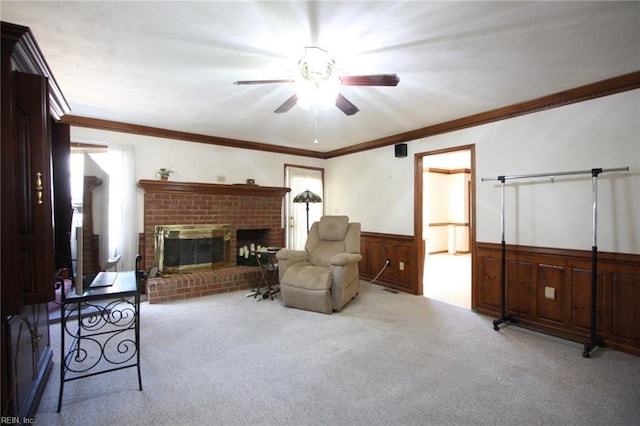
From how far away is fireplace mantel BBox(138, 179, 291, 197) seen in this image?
164 inches

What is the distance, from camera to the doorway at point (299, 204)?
5.72 metres

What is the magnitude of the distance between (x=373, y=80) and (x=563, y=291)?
2.80 metres

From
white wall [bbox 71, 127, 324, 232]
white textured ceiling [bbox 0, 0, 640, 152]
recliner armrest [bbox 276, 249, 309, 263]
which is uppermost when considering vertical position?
white textured ceiling [bbox 0, 0, 640, 152]

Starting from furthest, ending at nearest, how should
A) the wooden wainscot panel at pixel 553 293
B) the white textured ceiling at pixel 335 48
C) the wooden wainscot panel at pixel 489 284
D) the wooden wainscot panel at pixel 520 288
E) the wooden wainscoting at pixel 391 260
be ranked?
the wooden wainscoting at pixel 391 260
the wooden wainscot panel at pixel 489 284
the wooden wainscot panel at pixel 520 288
the wooden wainscot panel at pixel 553 293
the white textured ceiling at pixel 335 48

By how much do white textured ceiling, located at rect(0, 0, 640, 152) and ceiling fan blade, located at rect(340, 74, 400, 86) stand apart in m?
0.25

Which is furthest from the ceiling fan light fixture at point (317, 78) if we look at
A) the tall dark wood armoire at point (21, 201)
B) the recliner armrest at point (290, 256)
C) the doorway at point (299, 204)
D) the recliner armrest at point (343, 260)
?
the doorway at point (299, 204)

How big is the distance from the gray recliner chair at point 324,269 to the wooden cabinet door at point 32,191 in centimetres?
239

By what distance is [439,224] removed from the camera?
822 centimetres

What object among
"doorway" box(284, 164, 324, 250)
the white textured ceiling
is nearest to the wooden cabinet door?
the white textured ceiling

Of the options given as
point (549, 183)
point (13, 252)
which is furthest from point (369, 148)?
point (13, 252)

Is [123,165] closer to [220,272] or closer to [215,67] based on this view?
[220,272]

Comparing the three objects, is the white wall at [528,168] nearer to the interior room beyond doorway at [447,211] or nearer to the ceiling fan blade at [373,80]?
the ceiling fan blade at [373,80]

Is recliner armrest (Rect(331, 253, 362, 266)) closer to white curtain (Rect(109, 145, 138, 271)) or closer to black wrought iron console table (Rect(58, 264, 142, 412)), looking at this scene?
black wrought iron console table (Rect(58, 264, 142, 412))

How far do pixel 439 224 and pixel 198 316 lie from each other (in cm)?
672
